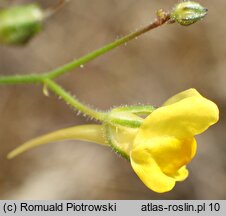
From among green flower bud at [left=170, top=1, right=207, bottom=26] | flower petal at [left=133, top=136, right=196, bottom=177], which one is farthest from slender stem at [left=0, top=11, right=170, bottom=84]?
flower petal at [left=133, top=136, right=196, bottom=177]

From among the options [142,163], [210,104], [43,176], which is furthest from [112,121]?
[43,176]

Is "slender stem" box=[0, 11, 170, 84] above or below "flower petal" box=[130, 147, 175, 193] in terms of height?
above

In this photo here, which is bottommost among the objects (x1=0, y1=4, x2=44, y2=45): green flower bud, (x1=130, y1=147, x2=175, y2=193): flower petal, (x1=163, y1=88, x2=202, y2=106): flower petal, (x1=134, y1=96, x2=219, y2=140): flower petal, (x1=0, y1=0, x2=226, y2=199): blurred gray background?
(x1=130, y1=147, x2=175, y2=193): flower petal

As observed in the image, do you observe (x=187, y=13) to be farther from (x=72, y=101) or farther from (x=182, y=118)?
(x=72, y=101)

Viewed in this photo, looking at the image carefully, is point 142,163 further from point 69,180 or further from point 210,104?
point 69,180

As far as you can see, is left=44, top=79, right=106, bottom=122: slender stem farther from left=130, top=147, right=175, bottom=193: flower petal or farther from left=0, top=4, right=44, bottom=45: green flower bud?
left=0, top=4, right=44, bottom=45: green flower bud

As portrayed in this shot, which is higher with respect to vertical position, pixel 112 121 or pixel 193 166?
pixel 193 166

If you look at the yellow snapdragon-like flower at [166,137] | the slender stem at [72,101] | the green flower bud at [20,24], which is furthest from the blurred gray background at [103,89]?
the green flower bud at [20,24]

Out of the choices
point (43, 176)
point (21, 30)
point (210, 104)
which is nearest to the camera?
point (21, 30)
